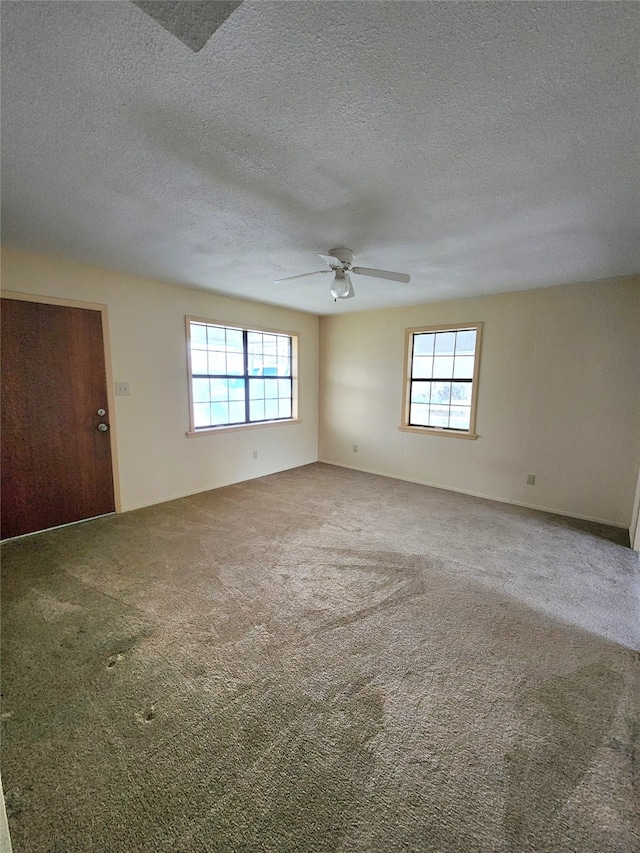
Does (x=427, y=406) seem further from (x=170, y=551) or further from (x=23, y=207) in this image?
(x=23, y=207)

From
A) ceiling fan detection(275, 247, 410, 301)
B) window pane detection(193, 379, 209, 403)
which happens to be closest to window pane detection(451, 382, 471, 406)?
ceiling fan detection(275, 247, 410, 301)

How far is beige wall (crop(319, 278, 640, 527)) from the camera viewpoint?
3.35 m

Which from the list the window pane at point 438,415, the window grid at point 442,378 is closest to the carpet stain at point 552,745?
the window grid at point 442,378

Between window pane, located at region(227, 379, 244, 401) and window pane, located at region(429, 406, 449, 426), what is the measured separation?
2601 mm

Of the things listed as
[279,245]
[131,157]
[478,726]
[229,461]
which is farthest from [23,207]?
[478,726]

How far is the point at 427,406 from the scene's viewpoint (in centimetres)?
473

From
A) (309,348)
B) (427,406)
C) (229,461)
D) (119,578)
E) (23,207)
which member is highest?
(23,207)

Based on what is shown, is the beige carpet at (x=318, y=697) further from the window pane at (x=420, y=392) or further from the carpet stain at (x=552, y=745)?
the window pane at (x=420, y=392)

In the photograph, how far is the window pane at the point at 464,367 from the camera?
14.0ft

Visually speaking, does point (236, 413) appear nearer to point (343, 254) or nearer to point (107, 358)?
point (107, 358)

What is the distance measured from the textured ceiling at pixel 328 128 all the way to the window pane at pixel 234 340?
6.21 ft

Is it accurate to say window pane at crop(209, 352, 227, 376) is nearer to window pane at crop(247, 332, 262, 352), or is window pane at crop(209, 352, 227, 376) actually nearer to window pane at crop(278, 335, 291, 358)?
window pane at crop(247, 332, 262, 352)

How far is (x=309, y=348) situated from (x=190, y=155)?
3.97m

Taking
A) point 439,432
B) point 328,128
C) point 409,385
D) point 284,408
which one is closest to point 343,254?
point 328,128
